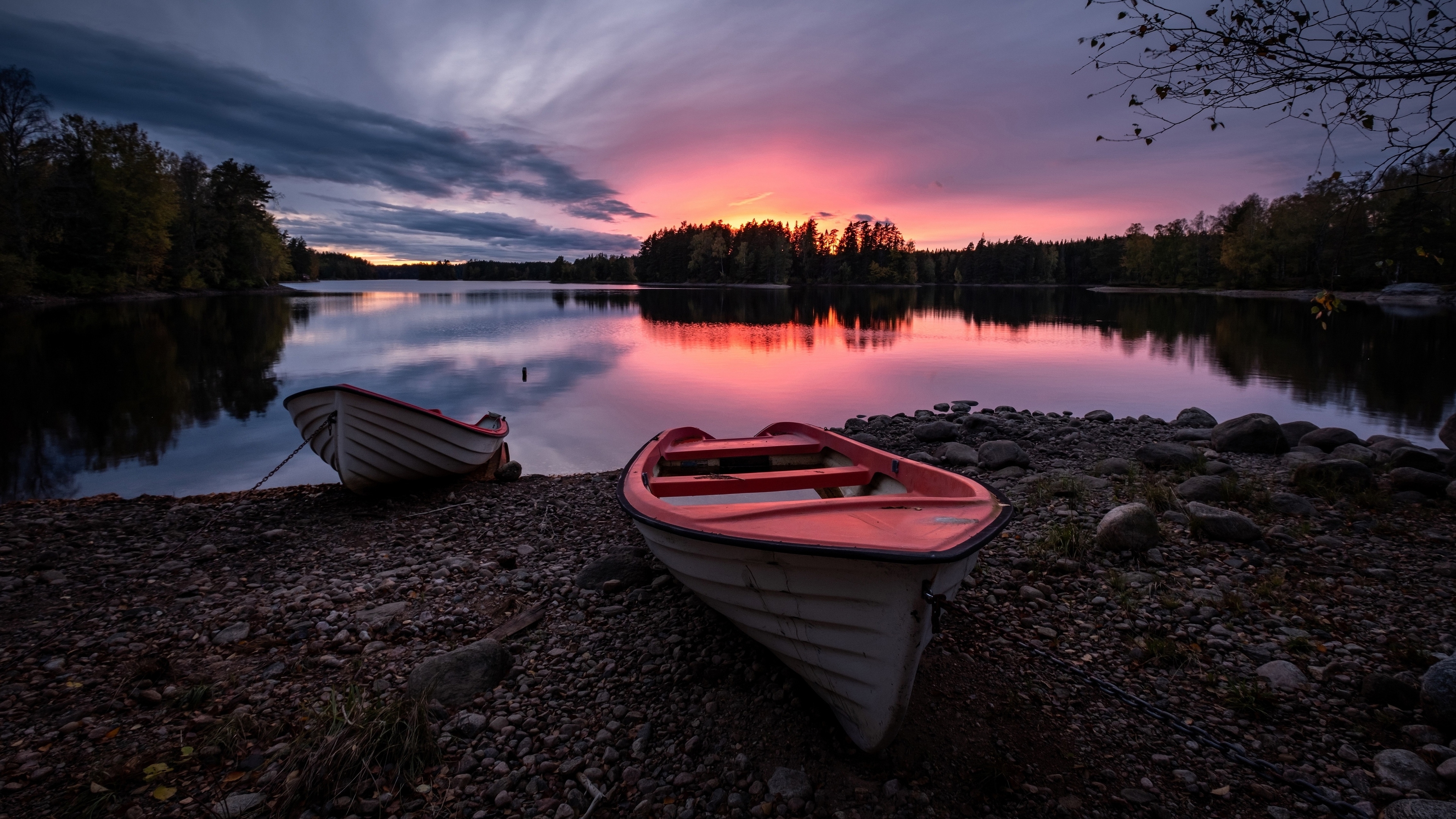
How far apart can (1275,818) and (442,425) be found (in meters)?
8.12

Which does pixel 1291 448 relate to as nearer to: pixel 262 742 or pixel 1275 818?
pixel 1275 818

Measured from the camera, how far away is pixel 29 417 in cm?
1282

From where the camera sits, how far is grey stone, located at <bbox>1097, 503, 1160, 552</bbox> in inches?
206

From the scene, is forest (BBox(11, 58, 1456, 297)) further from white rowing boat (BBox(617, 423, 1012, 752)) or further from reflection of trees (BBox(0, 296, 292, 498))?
reflection of trees (BBox(0, 296, 292, 498))

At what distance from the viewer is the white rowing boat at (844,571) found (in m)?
2.79

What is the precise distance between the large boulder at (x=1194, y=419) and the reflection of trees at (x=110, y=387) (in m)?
19.6

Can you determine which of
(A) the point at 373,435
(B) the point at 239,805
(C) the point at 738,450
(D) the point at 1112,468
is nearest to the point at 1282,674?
(C) the point at 738,450

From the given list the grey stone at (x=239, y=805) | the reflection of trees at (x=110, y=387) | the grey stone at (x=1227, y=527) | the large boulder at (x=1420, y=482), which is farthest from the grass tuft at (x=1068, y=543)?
the reflection of trees at (x=110, y=387)

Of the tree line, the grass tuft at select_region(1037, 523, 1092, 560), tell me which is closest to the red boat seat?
the grass tuft at select_region(1037, 523, 1092, 560)

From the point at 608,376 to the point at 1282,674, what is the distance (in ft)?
62.4

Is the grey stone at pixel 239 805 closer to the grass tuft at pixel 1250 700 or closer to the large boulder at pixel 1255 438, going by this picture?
the grass tuft at pixel 1250 700

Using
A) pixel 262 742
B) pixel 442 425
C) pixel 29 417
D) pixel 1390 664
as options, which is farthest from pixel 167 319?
pixel 1390 664

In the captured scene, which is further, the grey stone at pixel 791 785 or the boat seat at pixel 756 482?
the boat seat at pixel 756 482

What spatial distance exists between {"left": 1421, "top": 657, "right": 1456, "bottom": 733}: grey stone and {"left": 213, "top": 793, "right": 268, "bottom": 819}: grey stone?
582 cm
